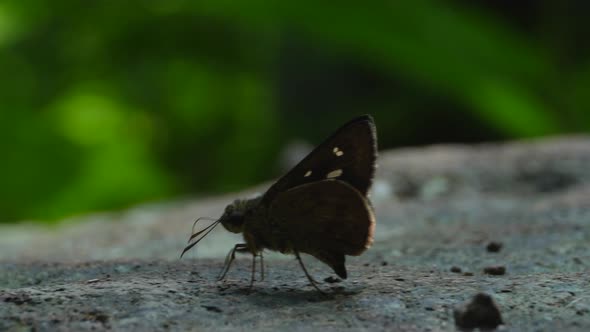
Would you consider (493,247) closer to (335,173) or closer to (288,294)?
(335,173)

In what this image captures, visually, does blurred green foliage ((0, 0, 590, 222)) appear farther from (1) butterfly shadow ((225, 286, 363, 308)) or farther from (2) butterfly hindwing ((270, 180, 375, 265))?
(1) butterfly shadow ((225, 286, 363, 308))

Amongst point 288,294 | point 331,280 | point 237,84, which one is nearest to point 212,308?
point 288,294

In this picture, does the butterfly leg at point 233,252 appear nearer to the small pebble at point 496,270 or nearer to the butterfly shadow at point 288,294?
the butterfly shadow at point 288,294

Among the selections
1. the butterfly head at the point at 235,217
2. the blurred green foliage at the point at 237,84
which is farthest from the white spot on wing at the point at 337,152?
the blurred green foliage at the point at 237,84

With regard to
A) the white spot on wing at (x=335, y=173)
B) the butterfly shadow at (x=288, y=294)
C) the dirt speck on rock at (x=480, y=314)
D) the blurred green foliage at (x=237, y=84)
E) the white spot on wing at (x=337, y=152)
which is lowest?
the dirt speck on rock at (x=480, y=314)

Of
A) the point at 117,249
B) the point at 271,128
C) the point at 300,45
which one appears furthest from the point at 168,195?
the point at 117,249

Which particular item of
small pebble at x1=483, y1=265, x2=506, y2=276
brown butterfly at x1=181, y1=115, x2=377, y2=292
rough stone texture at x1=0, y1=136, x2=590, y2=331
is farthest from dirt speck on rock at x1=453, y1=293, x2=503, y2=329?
small pebble at x1=483, y1=265, x2=506, y2=276

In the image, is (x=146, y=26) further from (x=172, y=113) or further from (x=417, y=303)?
(x=417, y=303)
